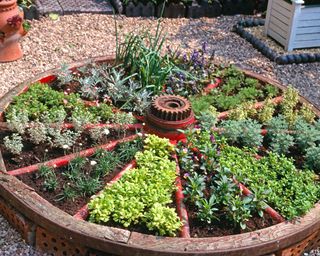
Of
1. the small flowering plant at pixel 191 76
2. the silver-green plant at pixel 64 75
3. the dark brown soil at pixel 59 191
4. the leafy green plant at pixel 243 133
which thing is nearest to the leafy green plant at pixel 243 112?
the leafy green plant at pixel 243 133

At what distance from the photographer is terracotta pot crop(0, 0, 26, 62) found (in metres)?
5.71

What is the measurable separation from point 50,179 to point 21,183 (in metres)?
0.19

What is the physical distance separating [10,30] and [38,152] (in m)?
2.49

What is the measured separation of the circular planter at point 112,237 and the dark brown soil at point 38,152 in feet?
0.65

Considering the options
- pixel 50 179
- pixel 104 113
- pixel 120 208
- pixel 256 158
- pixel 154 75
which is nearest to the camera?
pixel 120 208

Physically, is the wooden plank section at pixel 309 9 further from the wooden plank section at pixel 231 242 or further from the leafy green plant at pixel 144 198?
the wooden plank section at pixel 231 242

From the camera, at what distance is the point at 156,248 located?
3.02 meters

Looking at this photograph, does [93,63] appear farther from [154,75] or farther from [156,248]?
[156,248]

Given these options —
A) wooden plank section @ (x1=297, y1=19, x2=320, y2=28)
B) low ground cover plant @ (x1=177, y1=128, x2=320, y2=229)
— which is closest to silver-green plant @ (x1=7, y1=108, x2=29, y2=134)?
low ground cover plant @ (x1=177, y1=128, x2=320, y2=229)

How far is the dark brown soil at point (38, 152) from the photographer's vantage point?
12.1 ft

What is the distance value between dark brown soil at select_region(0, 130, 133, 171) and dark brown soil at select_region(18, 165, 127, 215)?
0.15 meters

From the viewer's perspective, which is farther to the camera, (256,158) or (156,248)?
(256,158)

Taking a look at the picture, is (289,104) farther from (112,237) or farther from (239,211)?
(112,237)

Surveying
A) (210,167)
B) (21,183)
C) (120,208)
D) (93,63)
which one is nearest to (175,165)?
(210,167)
